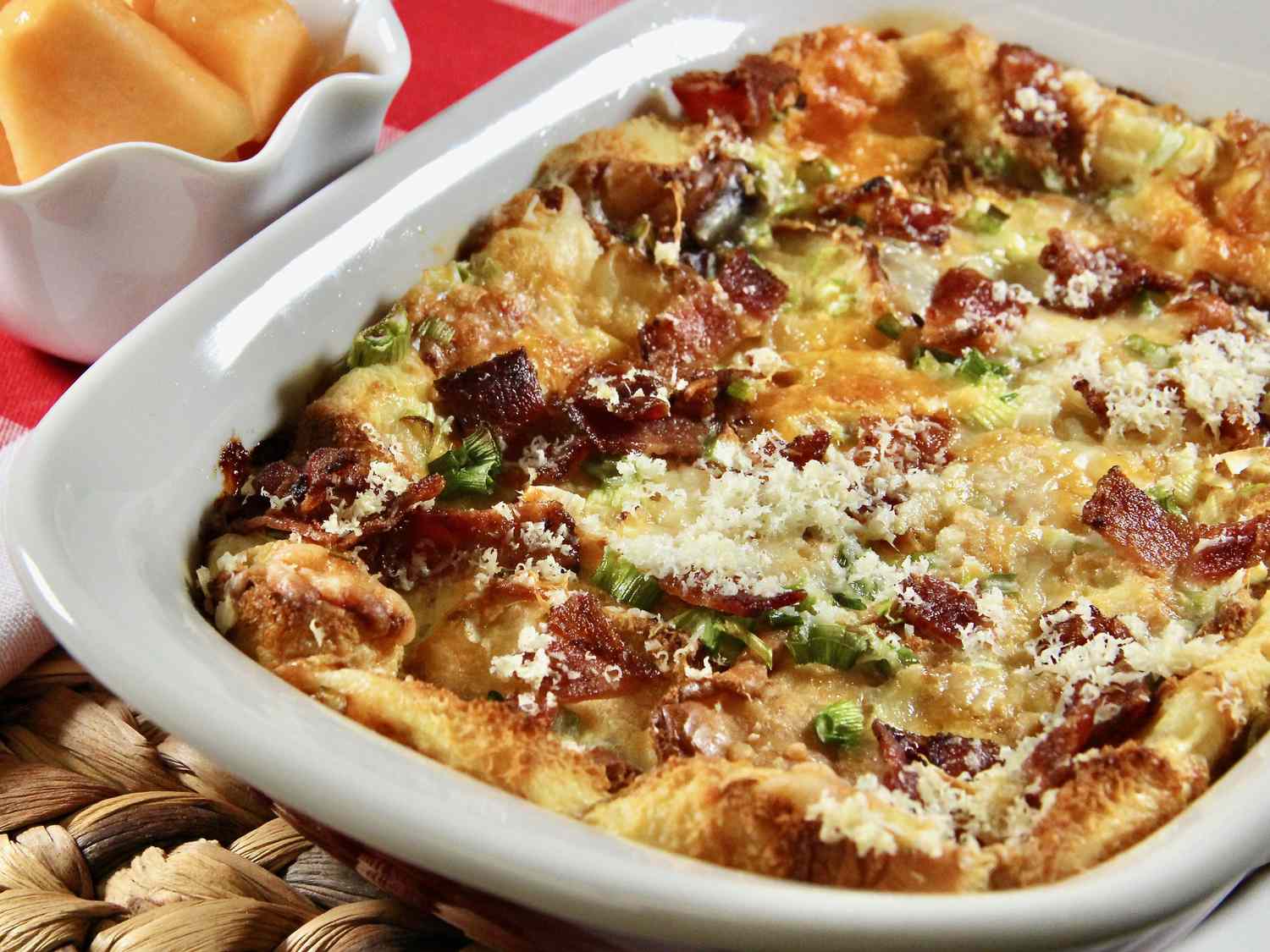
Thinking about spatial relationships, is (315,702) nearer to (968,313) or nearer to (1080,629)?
(1080,629)

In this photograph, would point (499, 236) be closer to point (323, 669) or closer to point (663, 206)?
point (663, 206)

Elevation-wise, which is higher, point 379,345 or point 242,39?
point 242,39

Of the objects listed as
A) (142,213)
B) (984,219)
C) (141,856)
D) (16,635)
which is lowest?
(141,856)

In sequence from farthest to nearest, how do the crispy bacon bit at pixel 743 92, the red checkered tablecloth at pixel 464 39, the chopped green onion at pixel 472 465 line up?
the red checkered tablecloth at pixel 464 39, the crispy bacon bit at pixel 743 92, the chopped green onion at pixel 472 465

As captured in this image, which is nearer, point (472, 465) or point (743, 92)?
point (472, 465)

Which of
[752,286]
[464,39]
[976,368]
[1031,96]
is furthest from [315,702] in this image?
[464,39]

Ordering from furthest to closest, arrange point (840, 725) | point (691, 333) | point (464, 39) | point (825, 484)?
Result: point (464, 39)
point (691, 333)
point (825, 484)
point (840, 725)

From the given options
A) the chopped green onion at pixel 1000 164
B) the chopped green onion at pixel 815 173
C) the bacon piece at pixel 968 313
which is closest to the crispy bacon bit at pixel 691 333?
the bacon piece at pixel 968 313

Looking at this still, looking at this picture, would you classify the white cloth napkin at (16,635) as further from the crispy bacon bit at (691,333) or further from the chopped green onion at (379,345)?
the crispy bacon bit at (691,333)
